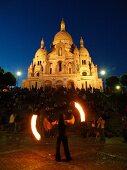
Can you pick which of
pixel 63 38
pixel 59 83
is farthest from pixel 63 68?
pixel 63 38

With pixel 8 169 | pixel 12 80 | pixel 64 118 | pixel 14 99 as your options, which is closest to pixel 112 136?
pixel 64 118

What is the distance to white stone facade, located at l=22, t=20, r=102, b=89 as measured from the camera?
60.2 metres

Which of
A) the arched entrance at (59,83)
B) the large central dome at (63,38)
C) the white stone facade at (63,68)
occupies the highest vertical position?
the large central dome at (63,38)

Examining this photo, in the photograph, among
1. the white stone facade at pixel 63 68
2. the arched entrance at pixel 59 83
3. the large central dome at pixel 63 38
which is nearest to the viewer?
the arched entrance at pixel 59 83

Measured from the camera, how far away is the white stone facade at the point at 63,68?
6016cm

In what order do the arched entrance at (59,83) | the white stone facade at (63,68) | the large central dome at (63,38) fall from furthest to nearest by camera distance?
the large central dome at (63,38) < the white stone facade at (63,68) < the arched entrance at (59,83)

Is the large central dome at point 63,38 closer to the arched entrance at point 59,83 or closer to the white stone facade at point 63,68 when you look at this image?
the white stone facade at point 63,68

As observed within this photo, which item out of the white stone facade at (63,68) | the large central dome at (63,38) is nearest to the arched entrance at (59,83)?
→ the white stone facade at (63,68)

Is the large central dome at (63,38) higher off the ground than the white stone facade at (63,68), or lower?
higher

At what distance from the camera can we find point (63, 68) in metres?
63.9

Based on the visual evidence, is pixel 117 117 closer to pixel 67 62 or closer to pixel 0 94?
pixel 0 94

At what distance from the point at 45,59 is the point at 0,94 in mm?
39280

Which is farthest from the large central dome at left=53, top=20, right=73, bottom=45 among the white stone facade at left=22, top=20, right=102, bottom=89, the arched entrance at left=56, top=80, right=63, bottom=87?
the arched entrance at left=56, top=80, right=63, bottom=87

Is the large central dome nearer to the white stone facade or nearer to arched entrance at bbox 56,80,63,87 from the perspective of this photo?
the white stone facade
